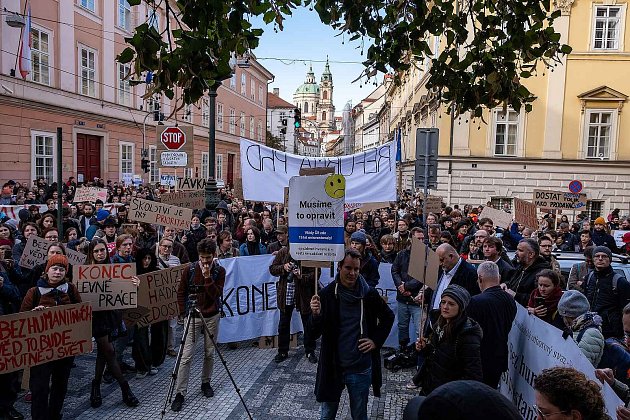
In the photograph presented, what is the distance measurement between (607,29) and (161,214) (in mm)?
25671

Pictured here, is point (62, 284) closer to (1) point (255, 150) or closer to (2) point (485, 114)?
(1) point (255, 150)

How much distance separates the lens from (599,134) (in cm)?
2530

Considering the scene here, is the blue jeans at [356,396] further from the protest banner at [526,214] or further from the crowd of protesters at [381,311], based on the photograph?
the protest banner at [526,214]

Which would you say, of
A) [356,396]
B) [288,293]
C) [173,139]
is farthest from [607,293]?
[173,139]

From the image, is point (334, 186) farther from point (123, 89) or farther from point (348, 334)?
point (123, 89)

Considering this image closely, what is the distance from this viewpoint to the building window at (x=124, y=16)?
26905mm

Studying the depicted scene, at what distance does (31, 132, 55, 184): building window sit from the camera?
21.1 meters

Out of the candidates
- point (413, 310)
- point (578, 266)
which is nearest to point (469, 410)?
point (413, 310)

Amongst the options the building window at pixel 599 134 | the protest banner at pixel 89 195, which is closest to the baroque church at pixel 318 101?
the building window at pixel 599 134

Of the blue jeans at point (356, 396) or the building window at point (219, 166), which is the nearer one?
the blue jeans at point (356, 396)

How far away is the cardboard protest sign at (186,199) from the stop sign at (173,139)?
1038 mm

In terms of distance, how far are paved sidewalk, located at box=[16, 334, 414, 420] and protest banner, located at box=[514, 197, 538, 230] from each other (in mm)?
6180

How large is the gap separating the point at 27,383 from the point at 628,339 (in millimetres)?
5300

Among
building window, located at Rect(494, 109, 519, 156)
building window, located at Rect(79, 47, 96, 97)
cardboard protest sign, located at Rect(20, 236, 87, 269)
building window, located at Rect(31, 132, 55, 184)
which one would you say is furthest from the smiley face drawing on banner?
building window, located at Rect(79, 47, 96, 97)
